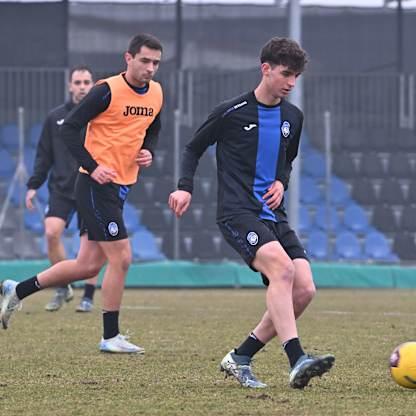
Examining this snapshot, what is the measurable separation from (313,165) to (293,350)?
1278 cm

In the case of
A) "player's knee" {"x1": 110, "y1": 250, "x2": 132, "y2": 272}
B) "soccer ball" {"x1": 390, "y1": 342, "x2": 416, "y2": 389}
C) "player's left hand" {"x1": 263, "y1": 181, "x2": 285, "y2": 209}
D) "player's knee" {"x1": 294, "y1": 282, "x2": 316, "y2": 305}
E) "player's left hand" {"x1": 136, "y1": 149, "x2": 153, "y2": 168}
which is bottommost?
"soccer ball" {"x1": 390, "y1": 342, "x2": 416, "y2": 389}

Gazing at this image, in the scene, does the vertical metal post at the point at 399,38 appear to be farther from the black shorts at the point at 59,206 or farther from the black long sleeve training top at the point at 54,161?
the black shorts at the point at 59,206

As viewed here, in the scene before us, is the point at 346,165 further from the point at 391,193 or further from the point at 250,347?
the point at 250,347

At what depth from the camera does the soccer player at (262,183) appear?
5.83m

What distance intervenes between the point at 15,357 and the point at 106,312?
74 cm

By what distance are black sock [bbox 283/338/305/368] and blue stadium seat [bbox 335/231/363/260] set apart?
12.1 meters

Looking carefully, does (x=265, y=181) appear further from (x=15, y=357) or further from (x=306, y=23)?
(x=306, y=23)

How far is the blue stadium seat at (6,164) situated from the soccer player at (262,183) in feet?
39.1

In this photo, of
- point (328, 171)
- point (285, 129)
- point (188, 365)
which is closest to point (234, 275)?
point (328, 171)

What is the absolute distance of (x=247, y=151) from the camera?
6.09m

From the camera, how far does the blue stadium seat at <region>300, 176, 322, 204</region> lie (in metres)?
18.1

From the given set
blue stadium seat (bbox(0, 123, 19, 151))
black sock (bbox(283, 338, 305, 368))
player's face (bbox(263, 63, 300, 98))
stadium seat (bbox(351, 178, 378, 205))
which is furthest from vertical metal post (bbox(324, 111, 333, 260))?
black sock (bbox(283, 338, 305, 368))

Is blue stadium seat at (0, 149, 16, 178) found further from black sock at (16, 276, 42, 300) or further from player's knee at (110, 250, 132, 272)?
player's knee at (110, 250, 132, 272)

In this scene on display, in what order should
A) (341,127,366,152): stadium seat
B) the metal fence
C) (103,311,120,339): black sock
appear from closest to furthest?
(103,311,120,339): black sock
the metal fence
(341,127,366,152): stadium seat
